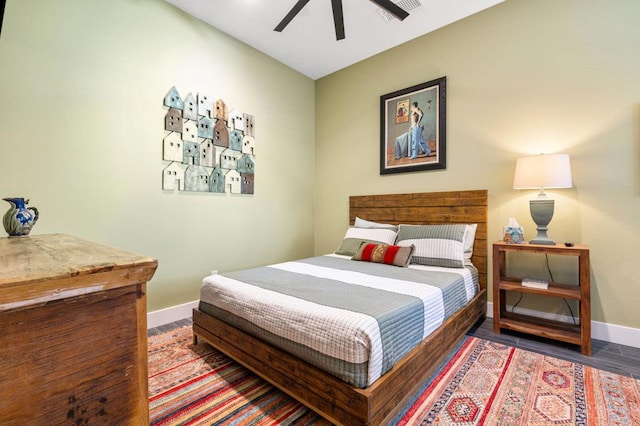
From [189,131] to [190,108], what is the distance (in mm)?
231

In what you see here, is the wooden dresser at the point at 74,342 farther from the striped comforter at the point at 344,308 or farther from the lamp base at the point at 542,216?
the lamp base at the point at 542,216

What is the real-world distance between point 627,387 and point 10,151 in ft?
13.7

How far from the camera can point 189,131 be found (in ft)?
9.34

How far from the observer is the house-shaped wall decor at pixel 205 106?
293 cm

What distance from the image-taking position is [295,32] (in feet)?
10.4

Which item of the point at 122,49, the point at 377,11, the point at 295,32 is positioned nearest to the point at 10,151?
the point at 122,49

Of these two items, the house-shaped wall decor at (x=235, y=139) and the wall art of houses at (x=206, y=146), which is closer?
the wall art of houses at (x=206, y=146)

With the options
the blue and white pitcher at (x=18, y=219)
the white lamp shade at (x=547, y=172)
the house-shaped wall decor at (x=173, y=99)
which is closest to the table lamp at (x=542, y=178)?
the white lamp shade at (x=547, y=172)

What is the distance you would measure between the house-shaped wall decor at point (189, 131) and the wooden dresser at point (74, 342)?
2394 mm

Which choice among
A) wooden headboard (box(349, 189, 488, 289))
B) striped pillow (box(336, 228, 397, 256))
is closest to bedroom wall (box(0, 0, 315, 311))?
striped pillow (box(336, 228, 397, 256))

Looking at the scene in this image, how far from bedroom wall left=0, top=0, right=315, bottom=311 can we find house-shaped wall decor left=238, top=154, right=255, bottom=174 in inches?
4.4

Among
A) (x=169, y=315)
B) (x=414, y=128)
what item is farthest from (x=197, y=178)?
(x=414, y=128)

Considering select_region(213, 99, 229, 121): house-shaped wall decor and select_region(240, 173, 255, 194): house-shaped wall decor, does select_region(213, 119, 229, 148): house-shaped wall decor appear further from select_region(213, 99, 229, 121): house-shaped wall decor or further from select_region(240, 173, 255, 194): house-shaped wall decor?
select_region(240, 173, 255, 194): house-shaped wall decor

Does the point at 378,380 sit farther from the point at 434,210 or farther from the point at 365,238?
the point at 434,210
